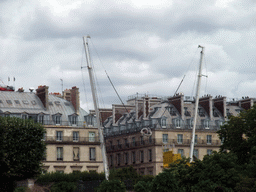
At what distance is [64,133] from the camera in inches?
3996

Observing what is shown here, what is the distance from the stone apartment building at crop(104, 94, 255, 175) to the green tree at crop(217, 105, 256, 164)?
106 feet

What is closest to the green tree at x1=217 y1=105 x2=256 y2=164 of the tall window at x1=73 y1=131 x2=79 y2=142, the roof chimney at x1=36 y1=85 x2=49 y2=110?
the tall window at x1=73 y1=131 x2=79 y2=142

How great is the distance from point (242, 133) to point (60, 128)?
36.8 m

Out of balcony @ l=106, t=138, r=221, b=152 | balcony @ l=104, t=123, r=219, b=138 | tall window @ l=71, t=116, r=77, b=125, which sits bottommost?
balcony @ l=106, t=138, r=221, b=152

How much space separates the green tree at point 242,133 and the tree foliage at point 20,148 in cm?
2354

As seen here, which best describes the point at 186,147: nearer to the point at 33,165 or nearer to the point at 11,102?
the point at 11,102

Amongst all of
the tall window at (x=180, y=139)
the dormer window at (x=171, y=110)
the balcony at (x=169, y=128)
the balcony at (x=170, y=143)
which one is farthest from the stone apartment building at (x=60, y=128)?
the dormer window at (x=171, y=110)

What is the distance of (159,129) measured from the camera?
109m

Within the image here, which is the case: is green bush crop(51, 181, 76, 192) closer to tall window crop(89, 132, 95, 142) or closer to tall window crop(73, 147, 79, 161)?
tall window crop(73, 147, 79, 161)

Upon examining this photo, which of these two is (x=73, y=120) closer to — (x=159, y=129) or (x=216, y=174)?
(x=159, y=129)

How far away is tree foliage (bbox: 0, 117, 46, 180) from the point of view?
7350 centimetres

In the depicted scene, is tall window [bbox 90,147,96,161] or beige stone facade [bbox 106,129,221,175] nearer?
tall window [bbox 90,147,96,161]

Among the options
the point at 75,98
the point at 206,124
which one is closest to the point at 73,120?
the point at 75,98

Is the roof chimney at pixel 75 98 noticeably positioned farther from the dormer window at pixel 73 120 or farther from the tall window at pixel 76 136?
the tall window at pixel 76 136
